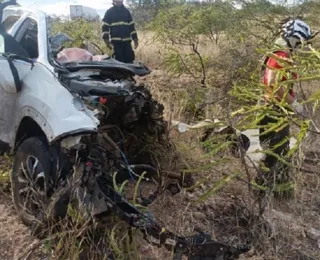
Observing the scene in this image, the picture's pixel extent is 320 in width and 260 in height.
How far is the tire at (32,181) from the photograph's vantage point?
138 inches

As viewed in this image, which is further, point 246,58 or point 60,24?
point 60,24

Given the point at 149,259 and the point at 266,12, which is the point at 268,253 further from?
the point at 266,12

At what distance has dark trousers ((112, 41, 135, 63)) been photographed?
10.4 m

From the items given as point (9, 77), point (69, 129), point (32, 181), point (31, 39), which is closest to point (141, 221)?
point (69, 129)

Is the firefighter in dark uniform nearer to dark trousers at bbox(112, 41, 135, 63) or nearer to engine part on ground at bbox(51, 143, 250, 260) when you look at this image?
dark trousers at bbox(112, 41, 135, 63)

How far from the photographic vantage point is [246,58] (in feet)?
29.4

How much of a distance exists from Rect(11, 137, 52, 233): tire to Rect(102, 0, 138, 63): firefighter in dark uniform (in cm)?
684

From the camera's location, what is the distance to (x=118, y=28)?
1030 cm

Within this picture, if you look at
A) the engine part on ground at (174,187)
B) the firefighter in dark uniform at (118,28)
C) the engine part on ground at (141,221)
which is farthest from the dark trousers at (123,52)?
the engine part on ground at (141,221)

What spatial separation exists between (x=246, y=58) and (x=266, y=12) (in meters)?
1.58

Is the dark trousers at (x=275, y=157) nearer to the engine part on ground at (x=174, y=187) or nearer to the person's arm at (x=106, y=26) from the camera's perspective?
the engine part on ground at (x=174, y=187)

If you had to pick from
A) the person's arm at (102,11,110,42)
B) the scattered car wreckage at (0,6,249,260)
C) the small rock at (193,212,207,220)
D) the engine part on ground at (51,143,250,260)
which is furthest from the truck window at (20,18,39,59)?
the person's arm at (102,11,110,42)

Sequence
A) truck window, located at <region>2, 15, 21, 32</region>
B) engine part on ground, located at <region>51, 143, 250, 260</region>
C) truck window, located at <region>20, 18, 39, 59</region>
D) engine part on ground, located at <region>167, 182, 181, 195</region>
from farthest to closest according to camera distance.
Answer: truck window, located at <region>2, 15, 21, 32</region> → truck window, located at <region>20, 18, 39, 59</region> → engine part on ground, located at <region>167, 182, 181, 195</region> → engine part on ground, located at <region>51, 143, 250, 260</region>

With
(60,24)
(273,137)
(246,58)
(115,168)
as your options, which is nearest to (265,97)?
(115,168)
